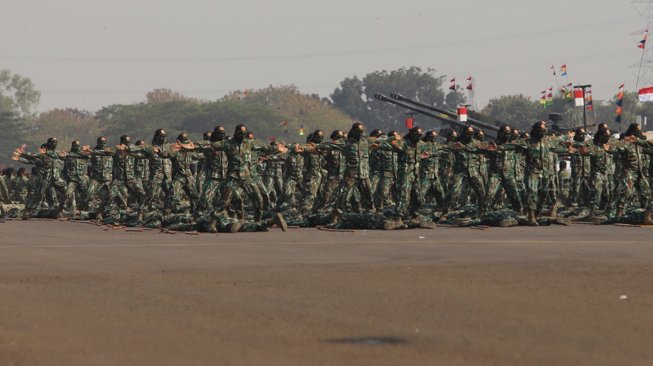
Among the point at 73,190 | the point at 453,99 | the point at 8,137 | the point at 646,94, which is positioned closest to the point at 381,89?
the point at 453,99

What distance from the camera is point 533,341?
908 centimetres

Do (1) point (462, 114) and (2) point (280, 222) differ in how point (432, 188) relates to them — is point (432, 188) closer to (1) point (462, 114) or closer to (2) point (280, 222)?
(2) point (280, 222)

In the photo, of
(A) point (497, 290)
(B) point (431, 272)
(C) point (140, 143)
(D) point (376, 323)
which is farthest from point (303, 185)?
(D) point (376, 323)

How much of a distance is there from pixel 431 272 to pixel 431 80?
15546 cm

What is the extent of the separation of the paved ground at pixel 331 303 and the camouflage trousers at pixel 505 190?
6294 mm

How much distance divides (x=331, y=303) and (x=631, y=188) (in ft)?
54.4

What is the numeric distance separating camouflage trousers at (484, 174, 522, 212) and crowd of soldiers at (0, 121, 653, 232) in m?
0.02

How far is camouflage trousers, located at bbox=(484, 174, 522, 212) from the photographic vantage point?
26.3 meters

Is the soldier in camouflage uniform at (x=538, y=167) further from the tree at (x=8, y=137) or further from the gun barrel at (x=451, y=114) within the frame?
the tree at (x=8, y=137)

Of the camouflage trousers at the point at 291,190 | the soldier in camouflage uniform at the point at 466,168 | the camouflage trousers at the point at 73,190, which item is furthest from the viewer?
the camouflage trousers at the point at 73,190

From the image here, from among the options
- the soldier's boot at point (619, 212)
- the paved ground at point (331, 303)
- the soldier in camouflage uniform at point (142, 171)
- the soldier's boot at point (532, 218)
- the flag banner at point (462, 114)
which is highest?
the flag banner at point (462, 114)

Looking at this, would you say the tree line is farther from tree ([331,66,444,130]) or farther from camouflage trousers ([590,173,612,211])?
camouflage trousers ([590,173,612,211])

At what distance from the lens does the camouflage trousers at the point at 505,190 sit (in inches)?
1037

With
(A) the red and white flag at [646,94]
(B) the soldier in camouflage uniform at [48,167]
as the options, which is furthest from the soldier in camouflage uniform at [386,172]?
(A) the red and white flag at [646,94]
